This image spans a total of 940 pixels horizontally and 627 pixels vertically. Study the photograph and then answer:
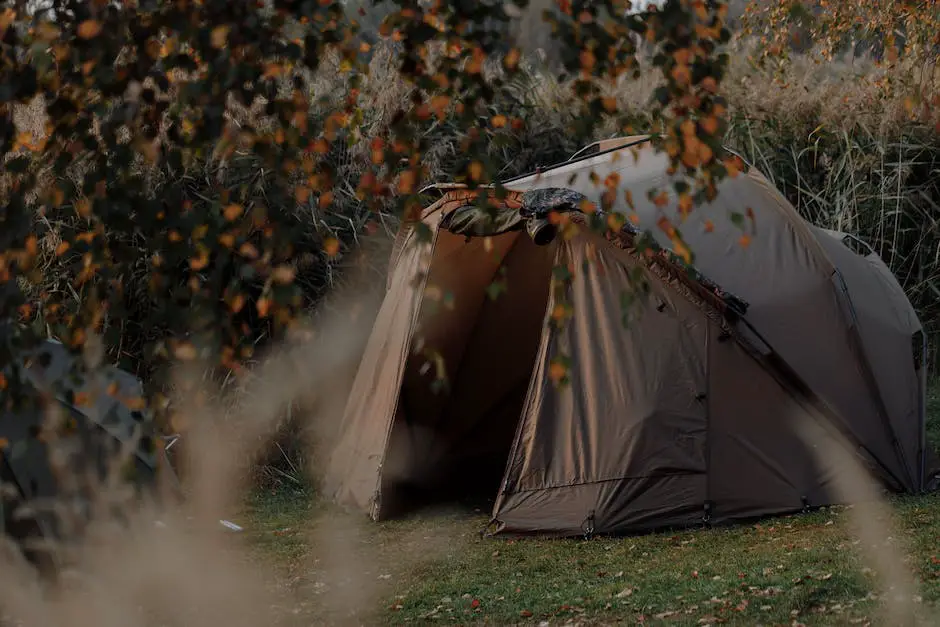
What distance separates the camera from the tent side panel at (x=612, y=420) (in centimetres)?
602

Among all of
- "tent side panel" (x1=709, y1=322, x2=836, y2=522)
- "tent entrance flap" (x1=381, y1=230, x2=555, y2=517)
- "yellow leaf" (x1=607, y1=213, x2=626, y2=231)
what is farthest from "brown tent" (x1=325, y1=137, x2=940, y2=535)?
"yellow leaf" (x1=607, y1=213, x2=626, y2=231)

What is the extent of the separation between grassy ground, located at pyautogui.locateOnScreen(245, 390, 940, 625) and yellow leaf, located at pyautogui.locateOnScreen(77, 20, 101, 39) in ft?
6.61

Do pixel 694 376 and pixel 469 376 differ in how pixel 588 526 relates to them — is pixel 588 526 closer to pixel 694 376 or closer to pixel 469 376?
pixel 694 376

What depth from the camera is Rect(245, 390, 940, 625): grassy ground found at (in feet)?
15.1

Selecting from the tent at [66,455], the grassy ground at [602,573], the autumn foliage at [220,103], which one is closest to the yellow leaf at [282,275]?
the autumn foliage at [220,103]

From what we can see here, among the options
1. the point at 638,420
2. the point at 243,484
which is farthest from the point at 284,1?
the point at 243,484

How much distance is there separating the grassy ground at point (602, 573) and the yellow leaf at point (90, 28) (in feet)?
6.61

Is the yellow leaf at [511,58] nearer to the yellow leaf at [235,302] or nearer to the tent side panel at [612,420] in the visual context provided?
the yellow leaf at [235,302]

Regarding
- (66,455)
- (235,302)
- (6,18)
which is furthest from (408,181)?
(66,455)

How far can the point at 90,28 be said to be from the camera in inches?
86.5

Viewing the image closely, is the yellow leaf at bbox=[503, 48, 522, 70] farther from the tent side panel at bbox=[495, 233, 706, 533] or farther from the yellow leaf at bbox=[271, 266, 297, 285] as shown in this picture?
the tent side panel at bbox=[495, 233, 706, 533]

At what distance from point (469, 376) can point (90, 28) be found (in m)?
5.57

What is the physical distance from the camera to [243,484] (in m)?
7.80

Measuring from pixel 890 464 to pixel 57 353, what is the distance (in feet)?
14.2
